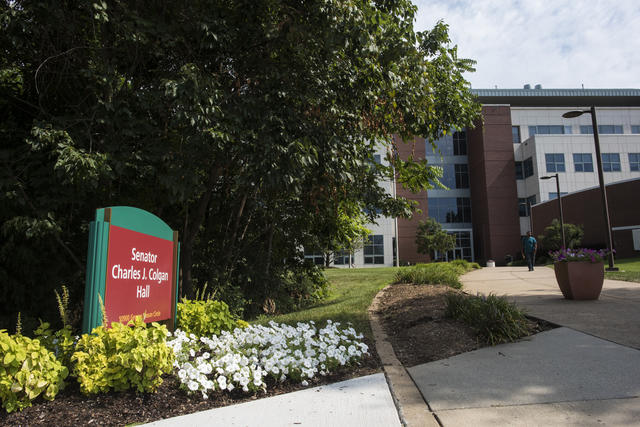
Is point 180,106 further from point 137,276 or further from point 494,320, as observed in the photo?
point 494,320

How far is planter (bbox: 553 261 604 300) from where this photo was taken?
7.51 m

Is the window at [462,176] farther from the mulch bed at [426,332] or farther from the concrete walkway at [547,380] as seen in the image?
the concrete walkway at [547,380]

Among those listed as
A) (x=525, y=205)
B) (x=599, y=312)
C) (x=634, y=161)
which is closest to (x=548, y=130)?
(x=634, y=161)

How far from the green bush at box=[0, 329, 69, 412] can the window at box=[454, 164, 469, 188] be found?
5401 cm

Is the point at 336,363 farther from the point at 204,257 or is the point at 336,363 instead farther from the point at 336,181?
the point at 204,257

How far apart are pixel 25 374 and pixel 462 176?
54.6 m

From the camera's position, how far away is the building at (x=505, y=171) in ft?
153

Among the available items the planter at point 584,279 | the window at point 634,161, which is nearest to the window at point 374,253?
the window at point 634,161

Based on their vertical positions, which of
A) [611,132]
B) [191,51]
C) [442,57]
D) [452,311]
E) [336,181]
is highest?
[611,132]

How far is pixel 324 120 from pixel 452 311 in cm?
334

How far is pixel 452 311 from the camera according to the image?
594cm

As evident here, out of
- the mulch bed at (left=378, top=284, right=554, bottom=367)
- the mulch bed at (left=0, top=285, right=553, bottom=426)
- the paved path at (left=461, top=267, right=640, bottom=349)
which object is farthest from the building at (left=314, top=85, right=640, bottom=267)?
the mulch bed at (left=0, top=285, right=553, bottom=426)

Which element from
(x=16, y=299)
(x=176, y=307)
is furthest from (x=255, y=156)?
(x=16, y=299)

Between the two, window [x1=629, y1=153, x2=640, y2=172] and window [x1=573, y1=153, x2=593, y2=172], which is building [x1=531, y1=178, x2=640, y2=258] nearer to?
window [x1=573, y1=153, x2=593, y2=172]
